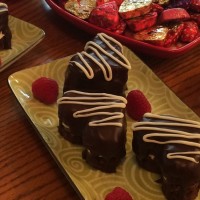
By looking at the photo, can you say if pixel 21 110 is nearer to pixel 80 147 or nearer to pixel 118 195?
pixel 80 147

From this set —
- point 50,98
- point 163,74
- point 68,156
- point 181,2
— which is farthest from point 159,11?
point 68,156

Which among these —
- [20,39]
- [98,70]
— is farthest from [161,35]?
[20,39]

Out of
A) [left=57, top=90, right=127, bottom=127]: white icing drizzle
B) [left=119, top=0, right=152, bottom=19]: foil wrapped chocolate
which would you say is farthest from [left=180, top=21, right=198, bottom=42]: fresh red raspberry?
[left=57, top=90, right=127, bottom=127]: white icing drizzle

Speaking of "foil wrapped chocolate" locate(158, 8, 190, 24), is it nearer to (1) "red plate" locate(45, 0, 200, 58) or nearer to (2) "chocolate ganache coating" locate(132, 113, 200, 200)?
(1) "red plate" locate(45, 0, 200, 58)

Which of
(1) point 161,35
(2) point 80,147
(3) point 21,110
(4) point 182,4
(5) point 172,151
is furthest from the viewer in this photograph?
(4) point 182,4

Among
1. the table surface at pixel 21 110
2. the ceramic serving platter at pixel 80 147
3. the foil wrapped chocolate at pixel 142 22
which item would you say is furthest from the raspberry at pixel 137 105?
the foil wrapped chocolate at pixel 142 22

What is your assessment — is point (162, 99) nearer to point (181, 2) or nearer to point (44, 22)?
point (181, 2)

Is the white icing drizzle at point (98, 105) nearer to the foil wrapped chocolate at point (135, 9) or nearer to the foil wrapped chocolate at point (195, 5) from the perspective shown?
the foil wrapped chocolate at point (135, 9)
